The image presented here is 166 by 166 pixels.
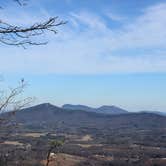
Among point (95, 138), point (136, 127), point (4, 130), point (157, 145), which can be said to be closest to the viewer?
point (4, 130)

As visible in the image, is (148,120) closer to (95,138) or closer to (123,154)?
(95,138)

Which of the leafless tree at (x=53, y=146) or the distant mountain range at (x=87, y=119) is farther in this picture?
the distant mountain range at (x=87, y=119)

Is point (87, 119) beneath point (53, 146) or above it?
above

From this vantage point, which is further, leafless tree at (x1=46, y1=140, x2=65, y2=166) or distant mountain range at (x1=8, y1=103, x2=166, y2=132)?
distant mountain range at (x1=8, y1=103, x2=166, y2=132)

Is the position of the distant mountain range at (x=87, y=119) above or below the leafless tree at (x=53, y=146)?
above

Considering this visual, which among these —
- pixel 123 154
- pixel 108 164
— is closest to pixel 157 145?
pixel 123 154

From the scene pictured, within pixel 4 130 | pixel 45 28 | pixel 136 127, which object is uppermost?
pixel 136 127

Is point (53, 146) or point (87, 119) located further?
point (87, 119)

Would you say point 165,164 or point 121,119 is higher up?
point 121,119

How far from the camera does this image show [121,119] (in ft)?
615

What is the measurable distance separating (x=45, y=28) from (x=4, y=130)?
6.80 feet

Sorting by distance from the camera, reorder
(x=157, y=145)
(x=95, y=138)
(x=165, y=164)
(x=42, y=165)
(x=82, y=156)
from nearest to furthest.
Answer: (x=42, y=165), (x=165, y=164), (x=82, y=156), (x=157, y=145), (x=95, y=138)

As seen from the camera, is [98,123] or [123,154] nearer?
[123,154]

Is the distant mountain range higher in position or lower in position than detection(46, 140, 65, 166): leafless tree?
higher
